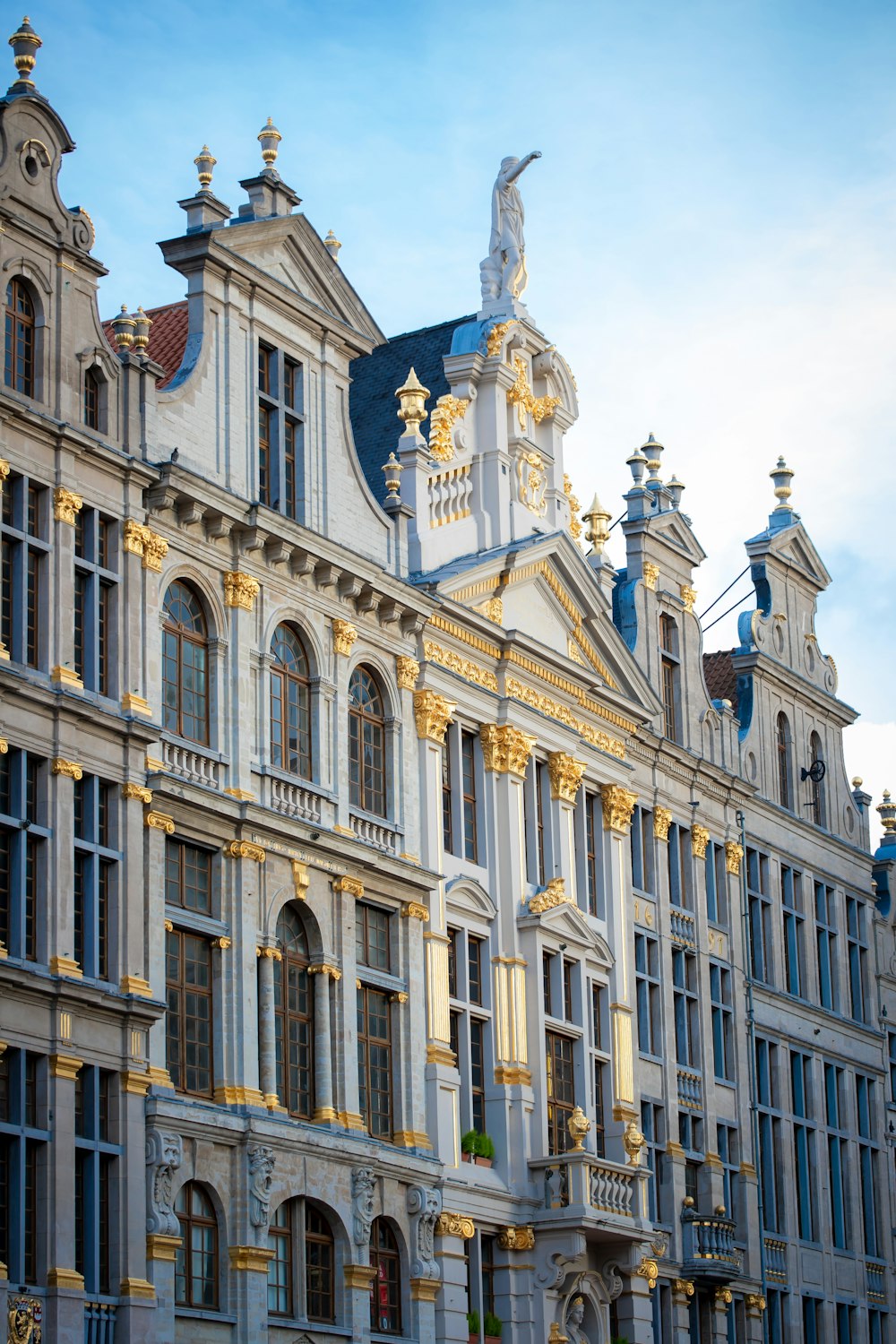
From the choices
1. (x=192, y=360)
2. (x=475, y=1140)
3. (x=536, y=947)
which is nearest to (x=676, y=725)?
(x=536, y=947)

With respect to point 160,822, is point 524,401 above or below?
above

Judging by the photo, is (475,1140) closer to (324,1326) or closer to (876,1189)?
(324,1326)

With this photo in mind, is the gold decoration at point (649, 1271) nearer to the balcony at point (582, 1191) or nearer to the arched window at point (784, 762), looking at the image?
the balcony at point (582, 1191)

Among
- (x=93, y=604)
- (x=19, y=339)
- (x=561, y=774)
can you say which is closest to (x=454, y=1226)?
(x=561, y=774)

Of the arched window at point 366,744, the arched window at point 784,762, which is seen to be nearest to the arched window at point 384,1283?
the arched window at point 366,744

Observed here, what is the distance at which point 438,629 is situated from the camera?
148 ft

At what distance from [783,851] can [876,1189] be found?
25.4 feet

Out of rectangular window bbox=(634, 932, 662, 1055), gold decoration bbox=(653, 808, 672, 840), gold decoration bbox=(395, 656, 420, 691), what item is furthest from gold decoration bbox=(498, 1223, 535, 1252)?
gold decoration bbox=(653, 808, 672, 840)

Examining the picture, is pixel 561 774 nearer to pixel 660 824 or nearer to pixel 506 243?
pixel 660 824

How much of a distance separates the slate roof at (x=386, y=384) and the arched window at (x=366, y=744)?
13.1 feet

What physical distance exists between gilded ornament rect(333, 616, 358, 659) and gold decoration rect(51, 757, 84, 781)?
7345 millimetres

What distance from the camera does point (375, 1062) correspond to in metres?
41.9

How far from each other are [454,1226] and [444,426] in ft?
43.2

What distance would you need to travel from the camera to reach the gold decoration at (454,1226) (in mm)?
42219
